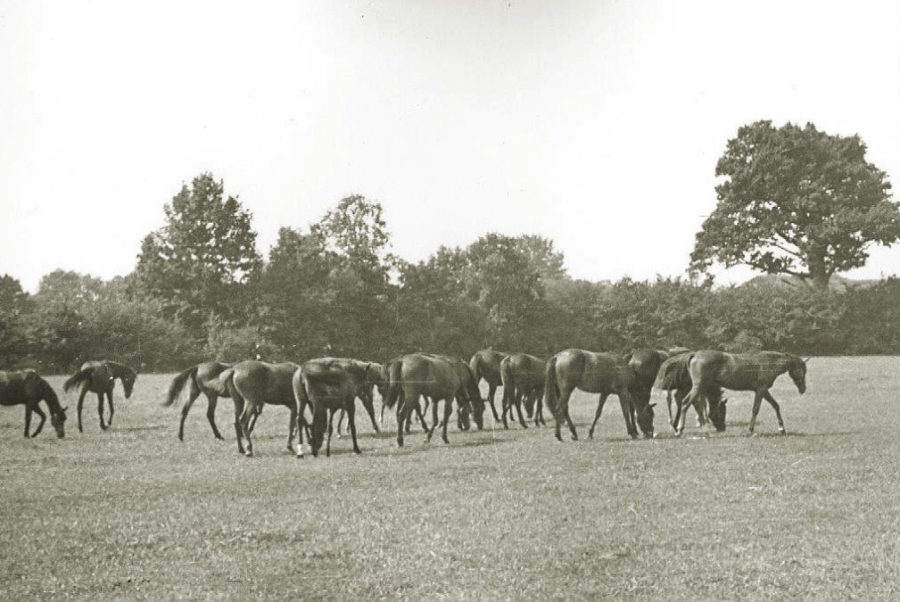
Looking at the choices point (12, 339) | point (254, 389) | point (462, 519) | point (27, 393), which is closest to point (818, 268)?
point (12, 339)

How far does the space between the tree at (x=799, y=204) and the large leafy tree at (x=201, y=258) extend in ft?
109

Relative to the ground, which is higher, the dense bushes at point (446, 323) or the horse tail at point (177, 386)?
the dense bushes at point (446, 323)

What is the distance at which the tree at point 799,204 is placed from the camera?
58.1 metres

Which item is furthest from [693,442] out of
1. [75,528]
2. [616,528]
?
[75,528]

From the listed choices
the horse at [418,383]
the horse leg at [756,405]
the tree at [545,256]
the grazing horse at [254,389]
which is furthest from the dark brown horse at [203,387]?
the tree at [545,256]

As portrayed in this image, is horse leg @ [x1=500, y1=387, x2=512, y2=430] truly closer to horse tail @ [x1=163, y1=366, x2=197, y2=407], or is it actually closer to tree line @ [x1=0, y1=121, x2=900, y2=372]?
horse tail @ [x1=163, y1=366, x2=197, y2=407]

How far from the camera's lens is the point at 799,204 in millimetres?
59438

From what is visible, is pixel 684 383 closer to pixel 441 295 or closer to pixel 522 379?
pixel 522 379

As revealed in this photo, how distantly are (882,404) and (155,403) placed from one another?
913 inches

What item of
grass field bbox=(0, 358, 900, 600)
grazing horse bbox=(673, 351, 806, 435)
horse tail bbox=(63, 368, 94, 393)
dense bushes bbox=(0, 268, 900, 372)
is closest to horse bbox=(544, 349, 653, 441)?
grass field bbox=(0, 358, 900, 600)

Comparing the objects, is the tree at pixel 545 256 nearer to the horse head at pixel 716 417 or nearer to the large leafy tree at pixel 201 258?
the large leafy tree at pixel 201 258

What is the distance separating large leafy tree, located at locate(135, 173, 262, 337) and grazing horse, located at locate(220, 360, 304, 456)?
3900cm

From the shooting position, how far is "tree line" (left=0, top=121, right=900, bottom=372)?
177 feet

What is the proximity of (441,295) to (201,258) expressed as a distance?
64.4 ft
